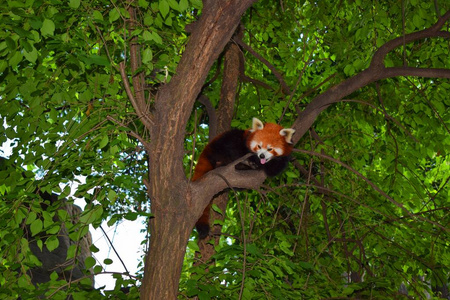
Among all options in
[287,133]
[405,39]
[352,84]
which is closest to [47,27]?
[287,133]

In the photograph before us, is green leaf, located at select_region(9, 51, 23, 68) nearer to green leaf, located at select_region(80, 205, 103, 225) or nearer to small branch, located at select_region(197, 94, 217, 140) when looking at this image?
green leaf, located at select_region(80, 205, 103, 225)

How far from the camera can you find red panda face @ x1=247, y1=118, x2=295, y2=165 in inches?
184

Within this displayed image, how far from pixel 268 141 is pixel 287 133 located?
307 millimetres

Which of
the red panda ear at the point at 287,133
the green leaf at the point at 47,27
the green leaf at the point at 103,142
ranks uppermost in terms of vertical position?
the red panda ear at the point at 287,133

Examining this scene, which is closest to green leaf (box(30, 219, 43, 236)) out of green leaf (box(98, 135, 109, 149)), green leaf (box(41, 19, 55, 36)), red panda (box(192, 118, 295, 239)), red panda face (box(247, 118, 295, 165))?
green leaf (box(98, 135, 109, 149))

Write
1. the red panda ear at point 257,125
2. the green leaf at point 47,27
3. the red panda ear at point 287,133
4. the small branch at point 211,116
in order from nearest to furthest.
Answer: the green leaf at point 47,27
the red panda ear at point 287,133
the red panda ear at point 257,125
the small branch at point 211,116

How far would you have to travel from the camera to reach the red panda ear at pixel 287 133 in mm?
4390

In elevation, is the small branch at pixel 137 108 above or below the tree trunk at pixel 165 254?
above

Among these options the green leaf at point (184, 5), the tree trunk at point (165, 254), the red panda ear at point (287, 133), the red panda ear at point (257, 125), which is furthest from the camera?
the red panda ear at point (257, 125)

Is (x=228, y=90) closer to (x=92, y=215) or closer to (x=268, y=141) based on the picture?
(x=268, y=141)

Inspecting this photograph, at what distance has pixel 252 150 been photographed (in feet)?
16.3

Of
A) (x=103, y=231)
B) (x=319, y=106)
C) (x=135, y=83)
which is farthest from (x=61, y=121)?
(x=319, y=106)

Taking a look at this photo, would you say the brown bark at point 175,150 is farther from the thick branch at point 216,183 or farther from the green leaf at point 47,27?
the green leaf at point 47,27

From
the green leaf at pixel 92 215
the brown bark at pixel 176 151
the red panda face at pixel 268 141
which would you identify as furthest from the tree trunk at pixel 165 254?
the red panda face at pixel 268 141
